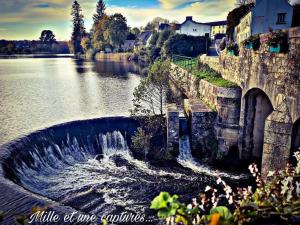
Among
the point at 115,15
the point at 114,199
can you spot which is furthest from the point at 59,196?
the point at 115,15

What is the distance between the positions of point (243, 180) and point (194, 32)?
2209 inches

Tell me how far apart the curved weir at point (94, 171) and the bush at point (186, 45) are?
89.5 ft

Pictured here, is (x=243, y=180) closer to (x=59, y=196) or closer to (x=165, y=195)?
(x=59, y=196)

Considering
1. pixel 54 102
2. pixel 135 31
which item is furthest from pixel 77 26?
pixel 54 102

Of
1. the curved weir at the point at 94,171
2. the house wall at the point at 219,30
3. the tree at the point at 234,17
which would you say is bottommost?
the curved weir at the point at 94,171

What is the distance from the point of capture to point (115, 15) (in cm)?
7325

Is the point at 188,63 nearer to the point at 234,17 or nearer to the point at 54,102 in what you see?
the point at 234,17

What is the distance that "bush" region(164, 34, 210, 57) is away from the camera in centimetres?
4197

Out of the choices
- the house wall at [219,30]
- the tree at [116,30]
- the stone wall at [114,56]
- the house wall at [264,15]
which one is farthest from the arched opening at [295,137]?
the house wall at [219,30]

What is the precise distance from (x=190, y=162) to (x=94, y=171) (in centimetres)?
480

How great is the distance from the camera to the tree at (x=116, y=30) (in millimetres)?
73838

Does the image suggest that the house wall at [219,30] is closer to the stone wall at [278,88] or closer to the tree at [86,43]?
the tree at [86,43]

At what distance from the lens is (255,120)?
13.1 meters

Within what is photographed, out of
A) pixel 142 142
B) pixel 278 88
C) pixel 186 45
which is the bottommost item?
pixel 142 142
